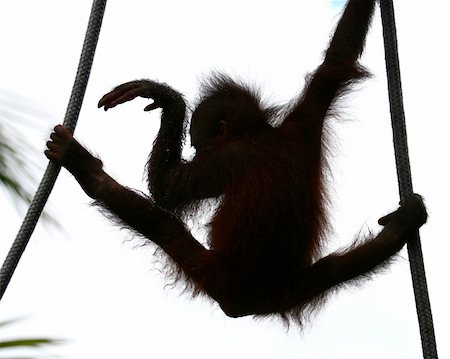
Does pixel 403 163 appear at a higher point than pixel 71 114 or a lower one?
lower

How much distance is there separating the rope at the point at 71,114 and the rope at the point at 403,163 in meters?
1.20

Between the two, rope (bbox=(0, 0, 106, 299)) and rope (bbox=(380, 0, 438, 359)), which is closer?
rope (bbox=(0, 0, 106, 299))

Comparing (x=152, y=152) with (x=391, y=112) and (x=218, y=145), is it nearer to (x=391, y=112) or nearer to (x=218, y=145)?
(x=218, y=145)

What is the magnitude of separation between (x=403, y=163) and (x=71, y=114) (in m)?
1.32

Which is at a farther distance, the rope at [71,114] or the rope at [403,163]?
the rope at [403,163]

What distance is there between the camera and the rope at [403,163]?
3146 millimetres

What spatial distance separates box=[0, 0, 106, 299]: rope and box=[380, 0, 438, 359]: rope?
1.20m

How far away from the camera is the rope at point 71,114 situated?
303cm

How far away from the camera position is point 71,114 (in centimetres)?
326

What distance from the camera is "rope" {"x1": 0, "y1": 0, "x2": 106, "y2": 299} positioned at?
303 cm

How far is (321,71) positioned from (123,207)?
1318 mm

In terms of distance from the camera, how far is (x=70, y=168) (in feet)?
12.4

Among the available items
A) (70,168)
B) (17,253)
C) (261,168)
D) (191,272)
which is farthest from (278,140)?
(17,253)

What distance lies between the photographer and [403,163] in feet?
10.9
